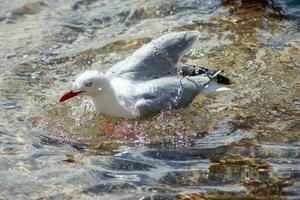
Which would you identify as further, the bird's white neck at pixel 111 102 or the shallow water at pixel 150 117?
the bird's white neck at pixel 111 102

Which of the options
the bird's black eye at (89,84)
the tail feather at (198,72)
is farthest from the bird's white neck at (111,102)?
the tail feather at (198,72)

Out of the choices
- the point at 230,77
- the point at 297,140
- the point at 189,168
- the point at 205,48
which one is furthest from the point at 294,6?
the point at 189,168

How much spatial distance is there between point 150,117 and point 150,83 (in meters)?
0.34

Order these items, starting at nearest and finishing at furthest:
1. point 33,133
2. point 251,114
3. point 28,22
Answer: point 33,133
point 251,114
point 28,22

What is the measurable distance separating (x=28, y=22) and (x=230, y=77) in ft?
11.2

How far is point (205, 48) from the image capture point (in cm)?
877

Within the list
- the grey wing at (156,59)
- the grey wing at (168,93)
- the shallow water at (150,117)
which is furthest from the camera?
the grey wing at (156,59)

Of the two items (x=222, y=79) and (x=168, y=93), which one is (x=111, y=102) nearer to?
(x=168, y=93)

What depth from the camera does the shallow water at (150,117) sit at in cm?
526

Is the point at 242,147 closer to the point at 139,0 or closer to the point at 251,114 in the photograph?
the point at 251,114

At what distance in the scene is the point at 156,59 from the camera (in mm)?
7098

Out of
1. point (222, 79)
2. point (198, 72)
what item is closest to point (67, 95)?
point (198, 72)

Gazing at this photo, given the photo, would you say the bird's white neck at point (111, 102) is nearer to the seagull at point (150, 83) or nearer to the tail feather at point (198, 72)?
the seagull at point (150, 83)

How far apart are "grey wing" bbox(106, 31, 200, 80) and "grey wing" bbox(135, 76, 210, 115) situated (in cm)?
18
